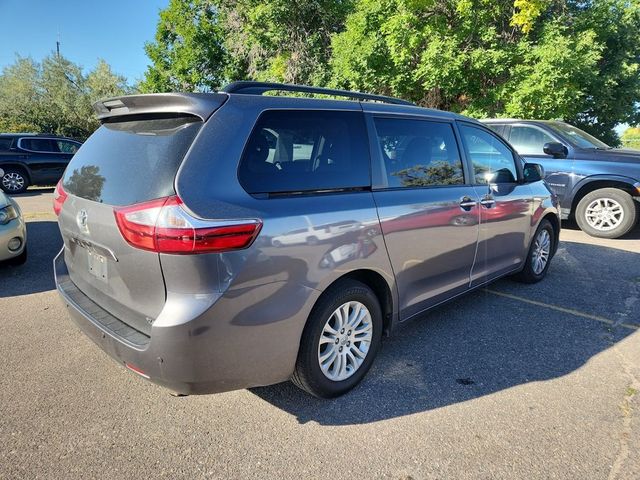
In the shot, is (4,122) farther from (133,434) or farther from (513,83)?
(133,434)

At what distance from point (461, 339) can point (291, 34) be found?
16.5m

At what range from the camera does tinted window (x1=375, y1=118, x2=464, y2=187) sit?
9.80 feet

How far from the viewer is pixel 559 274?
5.35 meters

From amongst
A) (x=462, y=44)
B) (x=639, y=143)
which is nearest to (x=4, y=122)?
(x=462, y=44)

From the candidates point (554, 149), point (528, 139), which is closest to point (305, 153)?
point (554, 149)

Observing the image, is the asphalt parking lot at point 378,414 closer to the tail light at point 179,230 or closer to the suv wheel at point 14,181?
the tail light at point 179,230

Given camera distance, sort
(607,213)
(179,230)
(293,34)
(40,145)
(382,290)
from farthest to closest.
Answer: (293,34) < (40,145) < (607,213) < (382,290) < (179,230)

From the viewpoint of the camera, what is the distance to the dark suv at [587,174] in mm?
7086

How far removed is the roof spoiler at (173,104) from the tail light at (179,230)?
1.70 feet

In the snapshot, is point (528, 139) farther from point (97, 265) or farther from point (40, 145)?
point (40, 145)

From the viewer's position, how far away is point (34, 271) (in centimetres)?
514

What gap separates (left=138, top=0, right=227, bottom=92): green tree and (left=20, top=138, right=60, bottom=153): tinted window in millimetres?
9173

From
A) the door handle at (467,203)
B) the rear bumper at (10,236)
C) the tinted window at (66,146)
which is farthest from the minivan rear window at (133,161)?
the tinted window at (66,146)

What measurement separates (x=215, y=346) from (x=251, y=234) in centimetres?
57
